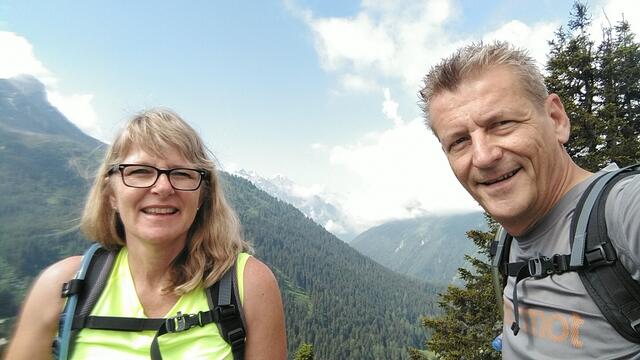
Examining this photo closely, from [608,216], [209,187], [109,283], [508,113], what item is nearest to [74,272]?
[109,283]

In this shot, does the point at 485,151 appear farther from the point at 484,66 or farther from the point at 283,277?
the point at 283,277

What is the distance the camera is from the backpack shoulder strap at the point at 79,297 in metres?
2.29

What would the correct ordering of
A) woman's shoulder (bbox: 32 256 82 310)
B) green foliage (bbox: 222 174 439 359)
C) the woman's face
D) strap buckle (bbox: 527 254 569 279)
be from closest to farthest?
strap buckle (bbox: 527 254 569 279)
woman's shoulder (bbox: 32 256 82 310)
the woman's face
green foliage (bbox: 222 174 439 359)

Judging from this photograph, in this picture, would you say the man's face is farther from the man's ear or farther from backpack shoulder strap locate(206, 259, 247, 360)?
backpack shoulder strap locate(206, 259, 247, 360)

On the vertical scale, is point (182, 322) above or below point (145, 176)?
below

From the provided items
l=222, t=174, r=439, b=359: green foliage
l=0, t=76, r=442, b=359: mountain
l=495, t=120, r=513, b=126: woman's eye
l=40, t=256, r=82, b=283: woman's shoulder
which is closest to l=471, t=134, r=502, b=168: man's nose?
l=495, t=120, r=513, b=126: woman's eye

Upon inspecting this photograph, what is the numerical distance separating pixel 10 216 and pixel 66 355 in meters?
181

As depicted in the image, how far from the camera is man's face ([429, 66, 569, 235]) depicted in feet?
7.05

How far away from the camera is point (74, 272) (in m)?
2.50

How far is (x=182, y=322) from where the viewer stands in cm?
234

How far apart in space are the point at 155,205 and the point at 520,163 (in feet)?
8.18

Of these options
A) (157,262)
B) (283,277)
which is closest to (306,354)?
(157,262)

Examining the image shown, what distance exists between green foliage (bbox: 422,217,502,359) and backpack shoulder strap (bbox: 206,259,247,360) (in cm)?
1174

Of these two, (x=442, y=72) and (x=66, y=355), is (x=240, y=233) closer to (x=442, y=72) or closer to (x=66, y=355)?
(x=66, y=355)
